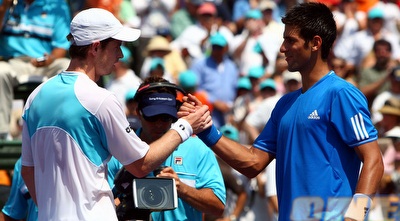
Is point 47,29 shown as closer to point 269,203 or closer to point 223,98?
point 269,203

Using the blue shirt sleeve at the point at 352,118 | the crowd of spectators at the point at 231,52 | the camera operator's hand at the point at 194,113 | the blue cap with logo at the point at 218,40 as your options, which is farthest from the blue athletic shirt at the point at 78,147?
the blue cap with logo at the point at 218,40

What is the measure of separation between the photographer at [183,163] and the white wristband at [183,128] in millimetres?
571

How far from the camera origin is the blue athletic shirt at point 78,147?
4.75 m

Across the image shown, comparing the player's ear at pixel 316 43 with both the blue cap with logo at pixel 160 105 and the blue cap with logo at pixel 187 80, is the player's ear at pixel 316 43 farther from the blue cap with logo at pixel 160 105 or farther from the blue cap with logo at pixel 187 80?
the blue cap with logo at pixel 187 80

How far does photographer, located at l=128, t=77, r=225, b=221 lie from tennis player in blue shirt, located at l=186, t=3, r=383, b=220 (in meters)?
0.75

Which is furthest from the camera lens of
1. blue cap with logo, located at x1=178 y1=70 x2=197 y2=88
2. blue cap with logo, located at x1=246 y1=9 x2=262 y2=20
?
blue cap with logo, located at x1=246 y1=9 x2=262 y2=20

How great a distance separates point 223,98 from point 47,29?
4.50 metres

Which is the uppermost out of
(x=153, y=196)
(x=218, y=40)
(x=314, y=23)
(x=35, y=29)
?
(x=314, y=23)

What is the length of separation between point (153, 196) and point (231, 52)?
9.38m

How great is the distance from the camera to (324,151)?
5102 mm

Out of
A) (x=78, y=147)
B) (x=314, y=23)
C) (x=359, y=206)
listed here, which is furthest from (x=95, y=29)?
(x=359, y=206)

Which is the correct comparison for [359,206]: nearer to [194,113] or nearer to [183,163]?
[194,113]

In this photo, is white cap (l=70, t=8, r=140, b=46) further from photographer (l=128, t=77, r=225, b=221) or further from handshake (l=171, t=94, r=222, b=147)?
photographer (l=128, t=77, r=225, b=221)

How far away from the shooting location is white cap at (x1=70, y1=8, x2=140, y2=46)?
16.0ft
